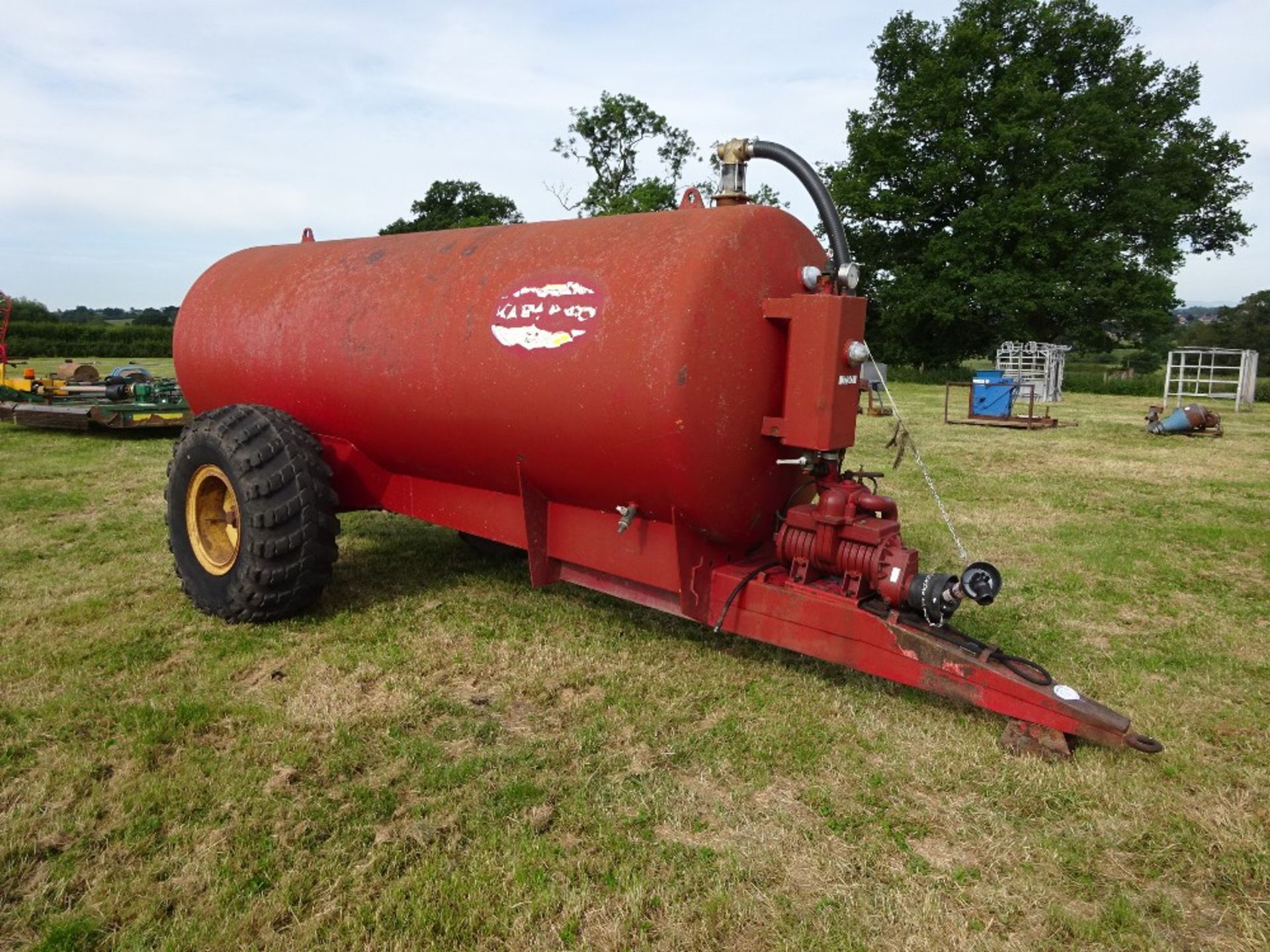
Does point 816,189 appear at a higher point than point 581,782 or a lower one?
higher

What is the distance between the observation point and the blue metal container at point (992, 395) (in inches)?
642

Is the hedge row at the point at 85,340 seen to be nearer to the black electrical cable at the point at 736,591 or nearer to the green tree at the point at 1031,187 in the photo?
the green tree at the point at 1031,187

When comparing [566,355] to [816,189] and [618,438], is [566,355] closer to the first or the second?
[618,438]

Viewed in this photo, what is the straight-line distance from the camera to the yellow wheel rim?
186 inches

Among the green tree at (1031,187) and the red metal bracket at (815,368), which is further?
the green tree at (1031,187)

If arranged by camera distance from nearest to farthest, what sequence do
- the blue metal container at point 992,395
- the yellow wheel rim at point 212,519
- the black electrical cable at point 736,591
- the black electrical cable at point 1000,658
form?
1. the black electrical cable at point 1000,658
2. the black electrical cable at point 736,591
3. the yellow wheel rim at point 212,519
4. the blue metal container at point 992,395

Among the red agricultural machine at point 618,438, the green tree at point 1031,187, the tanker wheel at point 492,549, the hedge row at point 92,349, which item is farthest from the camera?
the hedge row at point 92,349

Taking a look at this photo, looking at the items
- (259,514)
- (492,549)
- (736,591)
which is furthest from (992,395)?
(259,514)

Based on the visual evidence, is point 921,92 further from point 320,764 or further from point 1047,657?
point 320,764

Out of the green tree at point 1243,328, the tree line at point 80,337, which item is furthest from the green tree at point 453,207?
the green tree at point 1243,328

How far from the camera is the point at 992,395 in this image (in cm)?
1652

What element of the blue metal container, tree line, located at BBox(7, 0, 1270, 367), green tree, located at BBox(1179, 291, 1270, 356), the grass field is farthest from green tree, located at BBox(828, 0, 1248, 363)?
the grass field

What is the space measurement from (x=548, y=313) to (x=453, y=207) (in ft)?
172

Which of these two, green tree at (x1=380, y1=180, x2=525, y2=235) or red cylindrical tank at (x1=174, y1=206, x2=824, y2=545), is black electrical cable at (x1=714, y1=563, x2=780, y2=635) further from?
green tree at (x1=380, y1=180, x2=525, y2=235)
